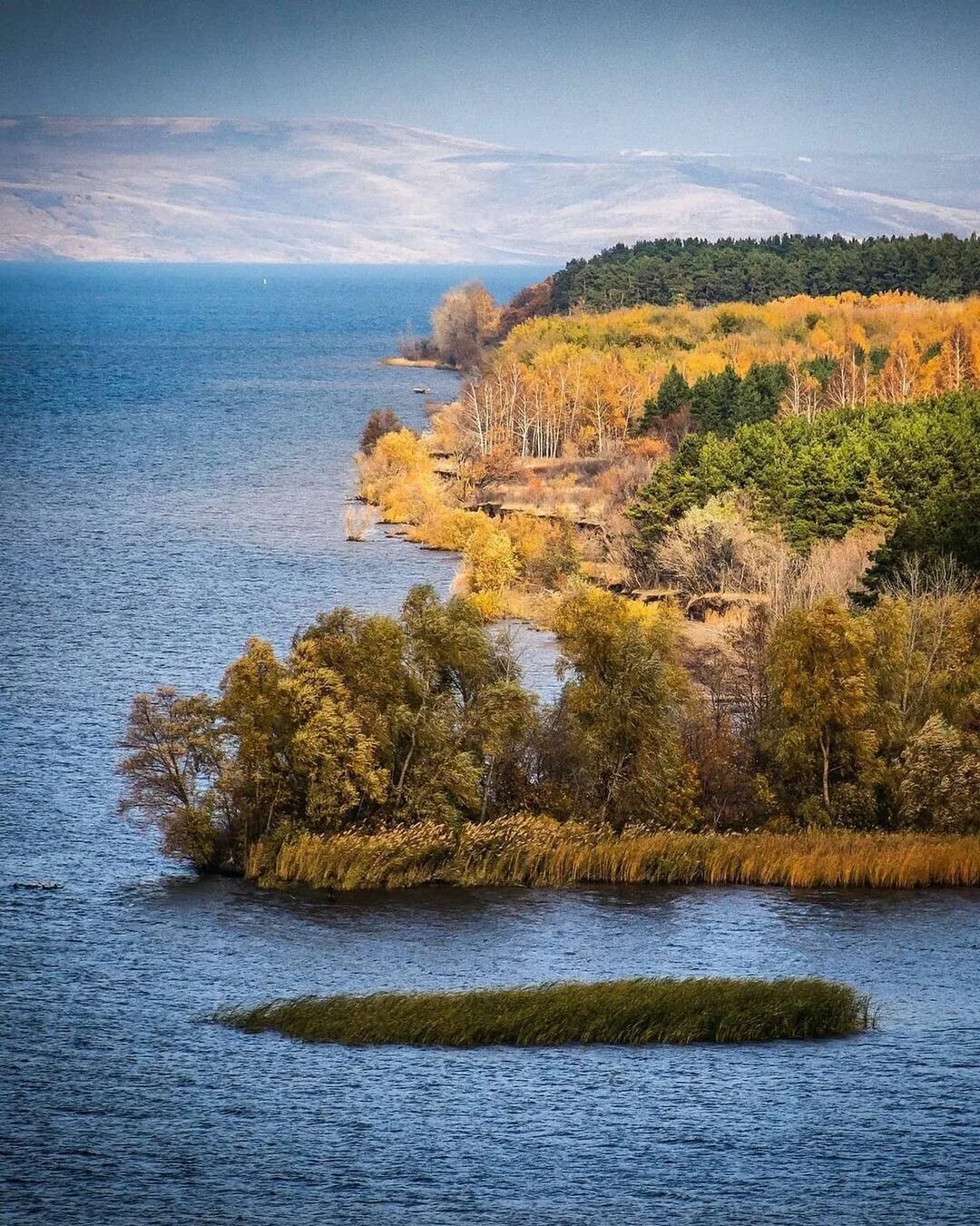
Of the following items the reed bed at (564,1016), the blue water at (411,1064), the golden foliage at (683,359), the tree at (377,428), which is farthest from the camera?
the tree at (377,428)

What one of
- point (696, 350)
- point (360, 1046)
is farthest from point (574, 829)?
point (696, 350)

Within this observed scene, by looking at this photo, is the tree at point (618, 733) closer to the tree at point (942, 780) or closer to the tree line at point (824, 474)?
the tree at point (942, 780)

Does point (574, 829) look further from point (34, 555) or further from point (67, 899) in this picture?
point (34, 555)

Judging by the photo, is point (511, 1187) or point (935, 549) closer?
point (511, 1187)

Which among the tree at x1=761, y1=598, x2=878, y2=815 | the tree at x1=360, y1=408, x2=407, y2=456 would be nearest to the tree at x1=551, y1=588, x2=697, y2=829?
the tree at x1=761, y1=598, x2=878, y2=815

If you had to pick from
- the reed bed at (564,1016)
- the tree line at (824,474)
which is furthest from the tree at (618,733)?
the tree line at (824,474)

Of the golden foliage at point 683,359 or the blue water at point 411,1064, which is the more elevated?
the golden foliage at point 683,359
